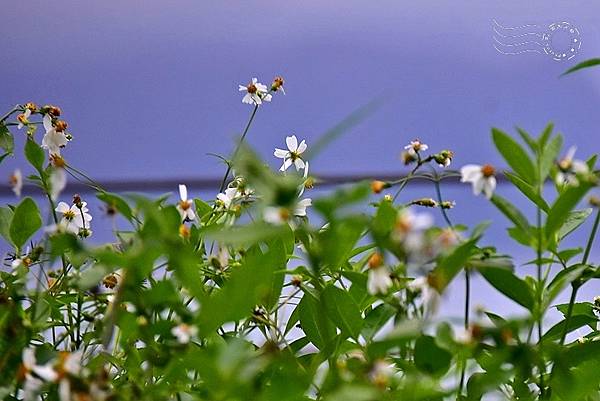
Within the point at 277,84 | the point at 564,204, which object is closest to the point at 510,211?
the point at 564,204

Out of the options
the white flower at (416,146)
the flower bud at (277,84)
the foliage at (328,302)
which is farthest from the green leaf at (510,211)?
the flower bud at (277,84)

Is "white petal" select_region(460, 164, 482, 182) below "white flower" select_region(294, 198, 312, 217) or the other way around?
below

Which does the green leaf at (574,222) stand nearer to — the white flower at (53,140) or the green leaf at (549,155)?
the green leaf at (549,155)

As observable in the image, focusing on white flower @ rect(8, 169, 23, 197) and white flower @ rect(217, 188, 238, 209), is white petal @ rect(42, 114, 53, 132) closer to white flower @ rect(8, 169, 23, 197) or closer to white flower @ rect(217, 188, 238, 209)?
white flower @ rect(217, 188, 238, 209)

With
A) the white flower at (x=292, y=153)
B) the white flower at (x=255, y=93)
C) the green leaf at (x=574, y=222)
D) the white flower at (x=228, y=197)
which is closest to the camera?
the green leaf at (x=574, y=222)

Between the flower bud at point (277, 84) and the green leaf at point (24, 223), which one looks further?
the flower bud at point (277, 84)

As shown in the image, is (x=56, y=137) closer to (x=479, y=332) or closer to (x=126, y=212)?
(x=126, y=212)

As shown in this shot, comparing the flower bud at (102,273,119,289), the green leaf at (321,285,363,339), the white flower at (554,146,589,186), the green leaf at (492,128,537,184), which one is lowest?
the green leaf at (321,285,363,339)

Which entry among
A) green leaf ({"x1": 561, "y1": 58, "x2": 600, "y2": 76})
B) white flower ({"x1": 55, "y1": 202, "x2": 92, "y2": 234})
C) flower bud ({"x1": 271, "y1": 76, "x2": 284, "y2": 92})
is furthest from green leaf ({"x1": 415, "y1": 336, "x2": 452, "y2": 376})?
flower bud ({"x1": 271, "y1": 76, "x2": 284, "y2": 92})
